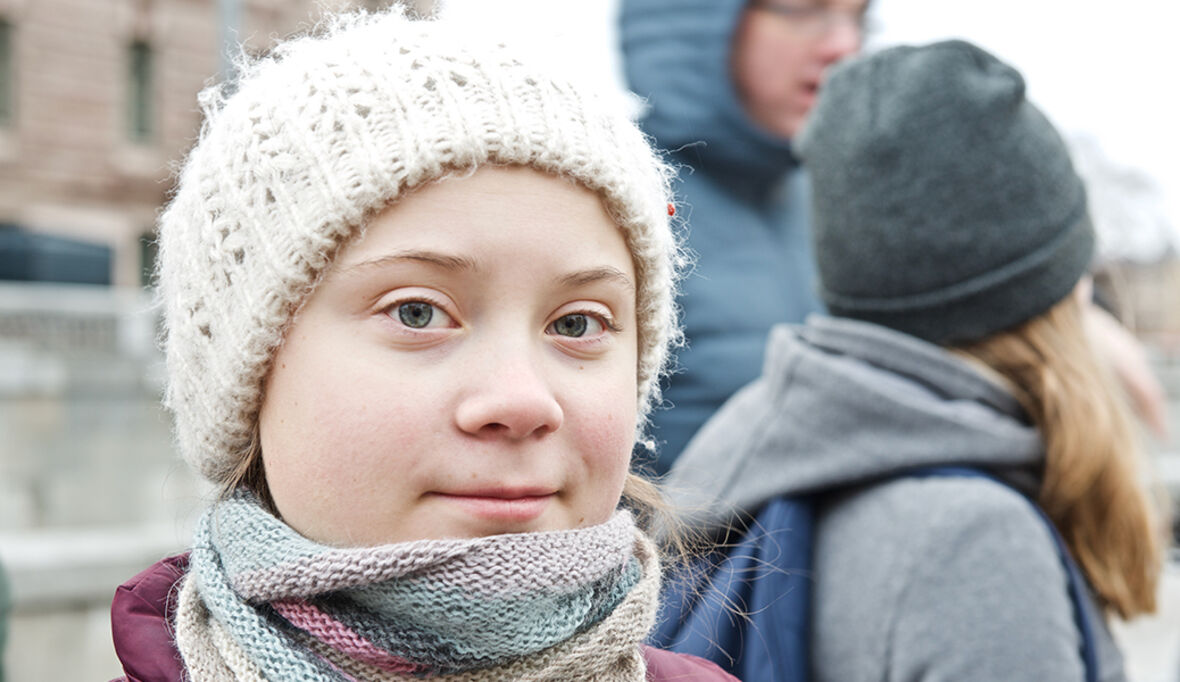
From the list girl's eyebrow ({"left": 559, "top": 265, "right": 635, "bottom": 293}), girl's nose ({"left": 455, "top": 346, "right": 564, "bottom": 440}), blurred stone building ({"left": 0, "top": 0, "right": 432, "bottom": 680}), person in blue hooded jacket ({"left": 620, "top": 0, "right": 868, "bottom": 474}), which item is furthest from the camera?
blurred stone building ({"left": 0, "top": 0, "right": 432, "bottom": 680})

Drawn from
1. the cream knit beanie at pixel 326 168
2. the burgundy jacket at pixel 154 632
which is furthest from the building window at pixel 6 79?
the burgundy jacket at pixel 154 632

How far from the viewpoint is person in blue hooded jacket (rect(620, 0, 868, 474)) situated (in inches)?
120

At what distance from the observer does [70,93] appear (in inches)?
737

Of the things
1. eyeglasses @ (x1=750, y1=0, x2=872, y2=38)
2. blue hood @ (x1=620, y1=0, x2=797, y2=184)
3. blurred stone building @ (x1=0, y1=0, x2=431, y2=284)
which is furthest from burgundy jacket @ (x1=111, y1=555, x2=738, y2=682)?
blurred stone building @ (x1=0, y1=0, x2=431, y2=284)

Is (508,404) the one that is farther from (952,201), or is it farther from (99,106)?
(99,106)

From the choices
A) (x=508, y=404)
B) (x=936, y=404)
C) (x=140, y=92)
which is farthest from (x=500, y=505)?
(x=140, y=92)

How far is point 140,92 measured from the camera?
66.0ft

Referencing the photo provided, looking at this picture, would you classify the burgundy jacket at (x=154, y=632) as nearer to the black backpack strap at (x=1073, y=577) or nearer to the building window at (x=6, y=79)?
the black backpack strap at (x=1073, y=577)

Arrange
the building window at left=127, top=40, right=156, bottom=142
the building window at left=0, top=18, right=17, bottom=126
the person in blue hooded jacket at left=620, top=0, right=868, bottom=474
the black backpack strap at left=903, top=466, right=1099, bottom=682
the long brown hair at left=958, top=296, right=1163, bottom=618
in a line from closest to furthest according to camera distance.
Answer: the black backpack strap at left=903, top=466, right=1099, bottom=682, the long brown hair at left=958, top=296, right=1163, bottom=618, the person in blue hooded jacket at left=620, top=0, right=868, bottom=474, the building window at left=0, top=18, right=17, bottom=126, the building window at left=127, top=40, right=156, bottom=142

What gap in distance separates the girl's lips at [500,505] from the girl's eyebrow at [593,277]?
0.26 metres

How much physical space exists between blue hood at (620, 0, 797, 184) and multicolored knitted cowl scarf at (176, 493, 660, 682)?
2.01m

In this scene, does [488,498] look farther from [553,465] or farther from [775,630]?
[775,630]

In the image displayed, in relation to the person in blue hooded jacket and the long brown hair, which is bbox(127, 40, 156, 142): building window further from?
the long brown hair

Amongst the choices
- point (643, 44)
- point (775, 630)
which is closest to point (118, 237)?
point (643, 44)
